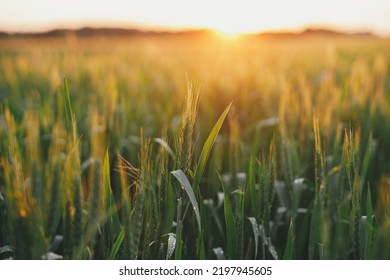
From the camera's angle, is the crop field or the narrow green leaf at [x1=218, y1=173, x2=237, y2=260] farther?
the narrow green leaf at [x1=218, y1=173, x2=237, y2=260]

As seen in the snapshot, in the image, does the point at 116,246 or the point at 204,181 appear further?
the point at 204,181

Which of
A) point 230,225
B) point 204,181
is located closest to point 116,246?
point 230,225

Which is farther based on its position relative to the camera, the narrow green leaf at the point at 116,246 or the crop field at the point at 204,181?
the narrow green leaf at the point at 116,246

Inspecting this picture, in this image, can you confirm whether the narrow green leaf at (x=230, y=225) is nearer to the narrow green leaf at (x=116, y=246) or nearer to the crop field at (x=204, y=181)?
the crop field at (x=204, y=181)

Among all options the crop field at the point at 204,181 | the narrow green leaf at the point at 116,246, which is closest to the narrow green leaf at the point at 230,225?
the crop field at the point at 204,181

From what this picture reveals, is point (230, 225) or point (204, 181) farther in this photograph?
point (204, 181)

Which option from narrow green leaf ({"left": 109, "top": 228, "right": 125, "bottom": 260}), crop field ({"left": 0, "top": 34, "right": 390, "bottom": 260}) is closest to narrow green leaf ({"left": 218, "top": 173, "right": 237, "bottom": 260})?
crop field ({"left": 0, "top": 34, "right": 390, "bottom": 260})

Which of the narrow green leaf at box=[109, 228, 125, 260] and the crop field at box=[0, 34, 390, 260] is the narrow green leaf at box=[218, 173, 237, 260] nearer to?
the crop field at box=[0, 34, 390, 260]

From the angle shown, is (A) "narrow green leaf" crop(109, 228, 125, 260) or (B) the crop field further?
(A) "narrow green leaf" crop(109, 228, 125, 260)

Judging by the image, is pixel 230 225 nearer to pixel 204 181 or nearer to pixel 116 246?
pixel 116 246

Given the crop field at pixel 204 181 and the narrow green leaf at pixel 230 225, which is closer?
the crop field at pixel 204 181
